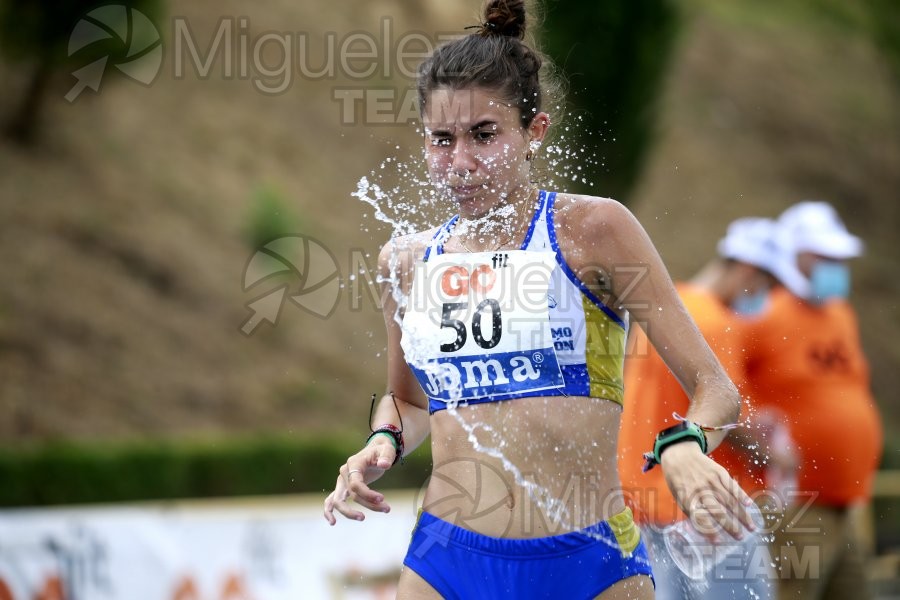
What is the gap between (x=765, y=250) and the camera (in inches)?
232

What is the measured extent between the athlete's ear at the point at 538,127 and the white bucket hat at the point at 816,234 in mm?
3298

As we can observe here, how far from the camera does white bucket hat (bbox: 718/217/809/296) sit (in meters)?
5.82

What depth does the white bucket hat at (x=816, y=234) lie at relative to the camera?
6176mm

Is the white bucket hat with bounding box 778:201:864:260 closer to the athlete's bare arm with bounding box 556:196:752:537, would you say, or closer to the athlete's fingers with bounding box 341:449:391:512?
the athlete's bare arm with bounding box 556:196:752:537

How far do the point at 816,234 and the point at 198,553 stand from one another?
12.8 feet

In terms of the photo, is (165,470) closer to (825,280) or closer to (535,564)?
(825,280)

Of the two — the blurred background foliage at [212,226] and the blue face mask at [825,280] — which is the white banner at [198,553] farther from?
the blue face mask at [825,280]

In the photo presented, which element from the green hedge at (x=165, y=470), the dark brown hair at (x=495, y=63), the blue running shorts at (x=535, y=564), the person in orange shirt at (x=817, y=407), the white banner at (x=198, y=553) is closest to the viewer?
the blue running shorts at (x=535, y=564)

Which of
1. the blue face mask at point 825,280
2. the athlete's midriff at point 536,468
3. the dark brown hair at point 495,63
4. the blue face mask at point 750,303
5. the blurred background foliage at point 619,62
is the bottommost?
the athlete's midriff at point 536,468

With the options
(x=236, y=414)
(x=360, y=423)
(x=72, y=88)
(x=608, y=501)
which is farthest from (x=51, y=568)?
(x=72, y=88)

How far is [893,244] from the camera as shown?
75.4 ft

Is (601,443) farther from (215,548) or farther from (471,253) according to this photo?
(215,548)

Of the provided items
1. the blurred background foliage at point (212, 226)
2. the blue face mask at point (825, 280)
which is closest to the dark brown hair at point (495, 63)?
the blue face mask at point (825, 280)

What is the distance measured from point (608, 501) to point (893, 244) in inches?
859
